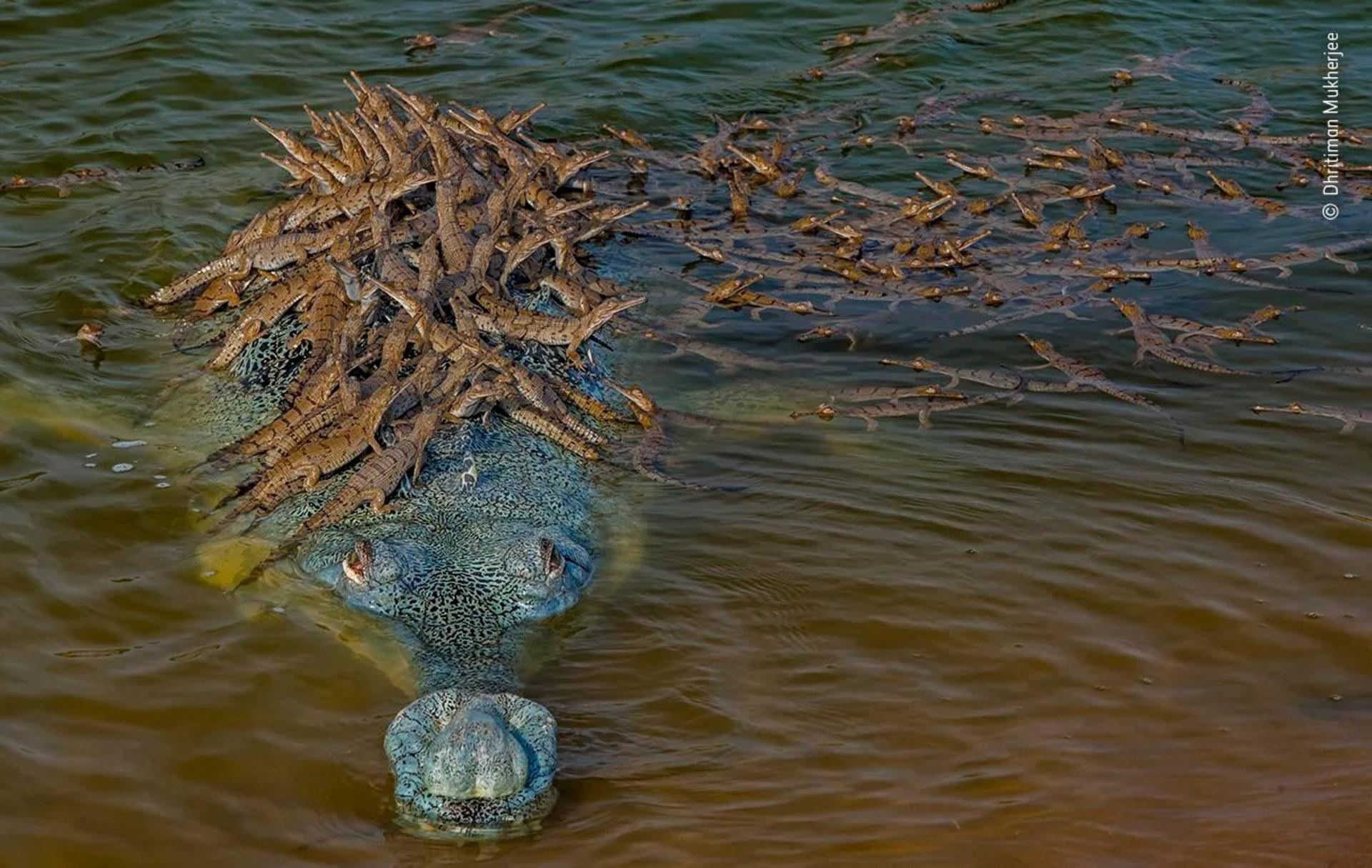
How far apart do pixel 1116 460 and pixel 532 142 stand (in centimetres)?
424

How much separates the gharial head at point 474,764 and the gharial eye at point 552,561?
39.1 inches

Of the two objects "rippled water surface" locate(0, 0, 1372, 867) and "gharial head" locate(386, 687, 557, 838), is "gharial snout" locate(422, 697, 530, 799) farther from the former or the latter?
"rippled water surface" locate(0, 0, 1372, 867)

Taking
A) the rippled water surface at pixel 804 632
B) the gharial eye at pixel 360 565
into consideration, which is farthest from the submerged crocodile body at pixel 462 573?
the rippled water surface at pixel 804 632

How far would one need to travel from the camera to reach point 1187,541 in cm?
615

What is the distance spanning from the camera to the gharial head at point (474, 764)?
14.0 feet

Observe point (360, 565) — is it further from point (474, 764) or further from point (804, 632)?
point (804, 632)

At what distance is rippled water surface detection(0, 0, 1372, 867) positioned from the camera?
4.53 metres

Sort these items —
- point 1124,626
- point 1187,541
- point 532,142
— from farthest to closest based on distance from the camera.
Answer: point 532,142
point 1187,541
point 1124,626

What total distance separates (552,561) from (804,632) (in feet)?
3.27

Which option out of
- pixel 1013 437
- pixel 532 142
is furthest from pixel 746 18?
pixel 1013 437

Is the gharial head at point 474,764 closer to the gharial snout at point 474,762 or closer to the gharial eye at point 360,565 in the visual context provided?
the gharial snout at point 474,762

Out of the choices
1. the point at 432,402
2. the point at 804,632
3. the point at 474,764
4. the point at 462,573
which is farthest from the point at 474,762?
the point at 432,402

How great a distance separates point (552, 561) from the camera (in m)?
5.54

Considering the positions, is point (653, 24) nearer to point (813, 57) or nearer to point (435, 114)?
point (813, 57)
